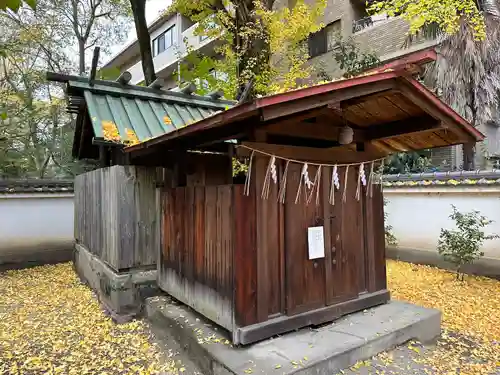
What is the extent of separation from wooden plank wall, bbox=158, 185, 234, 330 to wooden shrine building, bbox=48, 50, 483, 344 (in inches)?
0.6

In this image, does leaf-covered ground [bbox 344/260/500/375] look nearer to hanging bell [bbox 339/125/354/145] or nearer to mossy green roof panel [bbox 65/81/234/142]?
hanging bell [bbox 339/125/354/145]

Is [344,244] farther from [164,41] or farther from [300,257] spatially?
[164,41]

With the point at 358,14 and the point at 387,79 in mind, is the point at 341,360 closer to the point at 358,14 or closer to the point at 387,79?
the point at 387,79

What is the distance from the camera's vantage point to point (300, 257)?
14.8ft

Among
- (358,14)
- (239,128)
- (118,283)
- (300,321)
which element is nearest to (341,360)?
(300,321)

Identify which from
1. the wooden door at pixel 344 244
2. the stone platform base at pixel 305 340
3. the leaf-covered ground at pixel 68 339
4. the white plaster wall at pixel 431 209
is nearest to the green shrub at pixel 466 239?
the white plaster wall at pixel 431 209

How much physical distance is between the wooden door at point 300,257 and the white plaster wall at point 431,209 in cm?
577

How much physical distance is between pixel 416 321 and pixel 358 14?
1595 centimetres

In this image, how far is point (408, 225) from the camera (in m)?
10.0

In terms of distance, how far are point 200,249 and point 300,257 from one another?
1.37m

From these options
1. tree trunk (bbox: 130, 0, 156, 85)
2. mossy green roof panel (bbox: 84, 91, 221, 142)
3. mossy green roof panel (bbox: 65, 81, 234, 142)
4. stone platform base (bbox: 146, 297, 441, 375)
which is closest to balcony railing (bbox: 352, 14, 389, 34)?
tree trunk (bbox: 130, 0, 156, 85)

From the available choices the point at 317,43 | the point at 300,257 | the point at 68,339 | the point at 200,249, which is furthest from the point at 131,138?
the point at 317,43

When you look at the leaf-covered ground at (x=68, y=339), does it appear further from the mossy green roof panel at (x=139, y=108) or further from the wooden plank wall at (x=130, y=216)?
the mossy green roof panel at (x=139, y=108)

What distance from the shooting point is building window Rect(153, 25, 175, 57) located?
2417 cm
